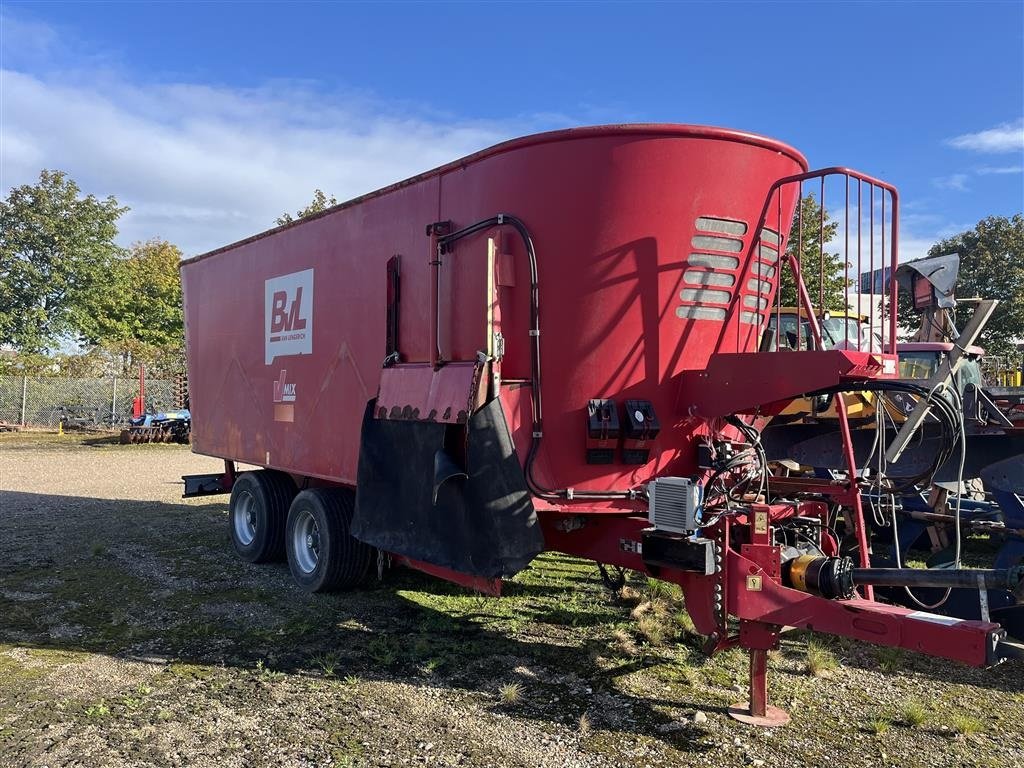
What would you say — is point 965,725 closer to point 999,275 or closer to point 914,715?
point 914,715

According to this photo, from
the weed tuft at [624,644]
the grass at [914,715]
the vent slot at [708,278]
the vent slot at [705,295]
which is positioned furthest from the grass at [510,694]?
the vent slot at [708,278]

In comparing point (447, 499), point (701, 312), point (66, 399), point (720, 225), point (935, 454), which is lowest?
point (447, 499)

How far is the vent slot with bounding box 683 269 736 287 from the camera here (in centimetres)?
463

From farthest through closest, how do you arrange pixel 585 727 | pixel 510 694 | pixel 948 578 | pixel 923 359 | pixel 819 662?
pixel 923 359, pixel 819 662, pixel 510 694, pixel 585 727, pixel 948 578

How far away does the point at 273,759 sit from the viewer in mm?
3734

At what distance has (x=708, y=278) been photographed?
470cm

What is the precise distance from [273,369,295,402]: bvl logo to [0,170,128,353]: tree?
85.7 feet

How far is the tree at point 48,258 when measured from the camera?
1125 inches


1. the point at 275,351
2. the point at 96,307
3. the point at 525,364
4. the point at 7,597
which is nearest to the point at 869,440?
the point at 525,364

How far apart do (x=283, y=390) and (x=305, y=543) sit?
139 cm

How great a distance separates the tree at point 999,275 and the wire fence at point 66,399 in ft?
97.7

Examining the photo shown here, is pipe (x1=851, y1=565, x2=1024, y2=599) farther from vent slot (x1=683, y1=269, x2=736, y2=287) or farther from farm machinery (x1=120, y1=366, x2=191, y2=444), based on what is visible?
farm machinery (x1=120, y1=366, x2=191, y2=444)

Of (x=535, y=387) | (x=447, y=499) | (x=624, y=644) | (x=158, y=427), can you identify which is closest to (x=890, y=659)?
(x=624, y=644)

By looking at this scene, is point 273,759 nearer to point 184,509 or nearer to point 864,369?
point 864,369
